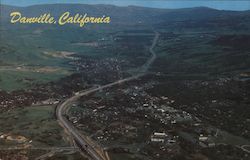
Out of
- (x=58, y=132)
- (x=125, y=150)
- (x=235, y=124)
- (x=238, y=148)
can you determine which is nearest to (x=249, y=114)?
(x=235, y=124)

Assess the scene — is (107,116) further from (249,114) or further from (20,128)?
(249,114)

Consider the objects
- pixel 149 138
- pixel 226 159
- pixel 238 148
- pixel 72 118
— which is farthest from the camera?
pixel 72 118

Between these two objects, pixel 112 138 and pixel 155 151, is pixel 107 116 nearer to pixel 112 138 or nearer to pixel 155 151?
pixel 112 138

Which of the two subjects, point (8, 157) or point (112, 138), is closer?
point (8, 157)

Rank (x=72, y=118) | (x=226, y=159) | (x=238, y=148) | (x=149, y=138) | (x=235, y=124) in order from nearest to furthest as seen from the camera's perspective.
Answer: (x=226, y=159) < (x=238, y=148) < (x=149, y=138) < (x=235, y=124) < (x=72, y=118)

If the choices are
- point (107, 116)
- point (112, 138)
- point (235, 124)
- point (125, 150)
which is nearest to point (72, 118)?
point (107, 116)

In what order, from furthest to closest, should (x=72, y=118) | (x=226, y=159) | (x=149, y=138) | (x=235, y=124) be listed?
(x=72, y=118) < (x=235, y=124) < (x=149, y=138) < (x=226, y=159)
